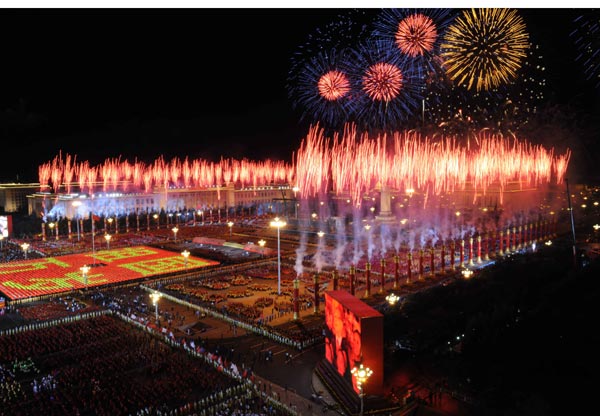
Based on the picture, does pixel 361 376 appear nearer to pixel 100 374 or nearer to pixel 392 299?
pixel 100 374

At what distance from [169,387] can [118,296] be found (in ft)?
54.5

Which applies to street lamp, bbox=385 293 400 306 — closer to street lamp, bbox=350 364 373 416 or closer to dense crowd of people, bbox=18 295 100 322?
street lamp, bbox=350 364 373 416

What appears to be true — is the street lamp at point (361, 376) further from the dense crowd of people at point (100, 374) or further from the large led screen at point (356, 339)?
the dense crowd of people at point (100, 374)

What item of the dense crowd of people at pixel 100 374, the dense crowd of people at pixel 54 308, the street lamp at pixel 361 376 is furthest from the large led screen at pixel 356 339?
the dense crowd of people at pixel 54 308

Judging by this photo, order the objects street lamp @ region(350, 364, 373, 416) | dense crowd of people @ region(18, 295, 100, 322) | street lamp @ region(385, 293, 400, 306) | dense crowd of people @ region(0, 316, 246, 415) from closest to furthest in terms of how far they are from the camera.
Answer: street lamp @ region(350, 364, 373, 416), dense crowd of people @ region(0, 316, 246, 415), dense crowd of people @ region(18, 295, 100, 322), street lamp @ region(385, 293, 400, 306)

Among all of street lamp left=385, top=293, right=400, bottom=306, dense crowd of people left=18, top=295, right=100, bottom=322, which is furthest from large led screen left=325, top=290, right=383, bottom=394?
dense crowd of people left=18, top=295, right=100, bottom=322

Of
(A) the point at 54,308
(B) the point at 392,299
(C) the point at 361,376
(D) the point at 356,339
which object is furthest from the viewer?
(A) the point at 54,308

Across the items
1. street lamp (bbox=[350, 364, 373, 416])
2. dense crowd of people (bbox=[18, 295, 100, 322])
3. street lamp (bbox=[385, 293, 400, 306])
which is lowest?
dense crowd of people (bbox=[18, 295, 100, 322])

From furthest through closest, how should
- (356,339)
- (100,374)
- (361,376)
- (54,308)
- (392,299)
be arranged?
(54,308) → (392,299) → (100,374) → (356,339) → (361,376)

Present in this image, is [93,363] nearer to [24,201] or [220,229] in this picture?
[220,229]

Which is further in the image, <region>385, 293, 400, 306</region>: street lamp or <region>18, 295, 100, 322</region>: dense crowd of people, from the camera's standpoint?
<region>385, 293, 400, 306</region>: street lamp

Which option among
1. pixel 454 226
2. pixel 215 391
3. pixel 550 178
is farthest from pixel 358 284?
pixel 550 178

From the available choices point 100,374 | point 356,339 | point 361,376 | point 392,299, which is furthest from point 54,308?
point 361,376

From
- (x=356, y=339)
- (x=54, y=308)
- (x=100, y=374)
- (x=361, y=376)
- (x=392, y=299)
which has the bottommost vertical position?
(x=100, y=374)
